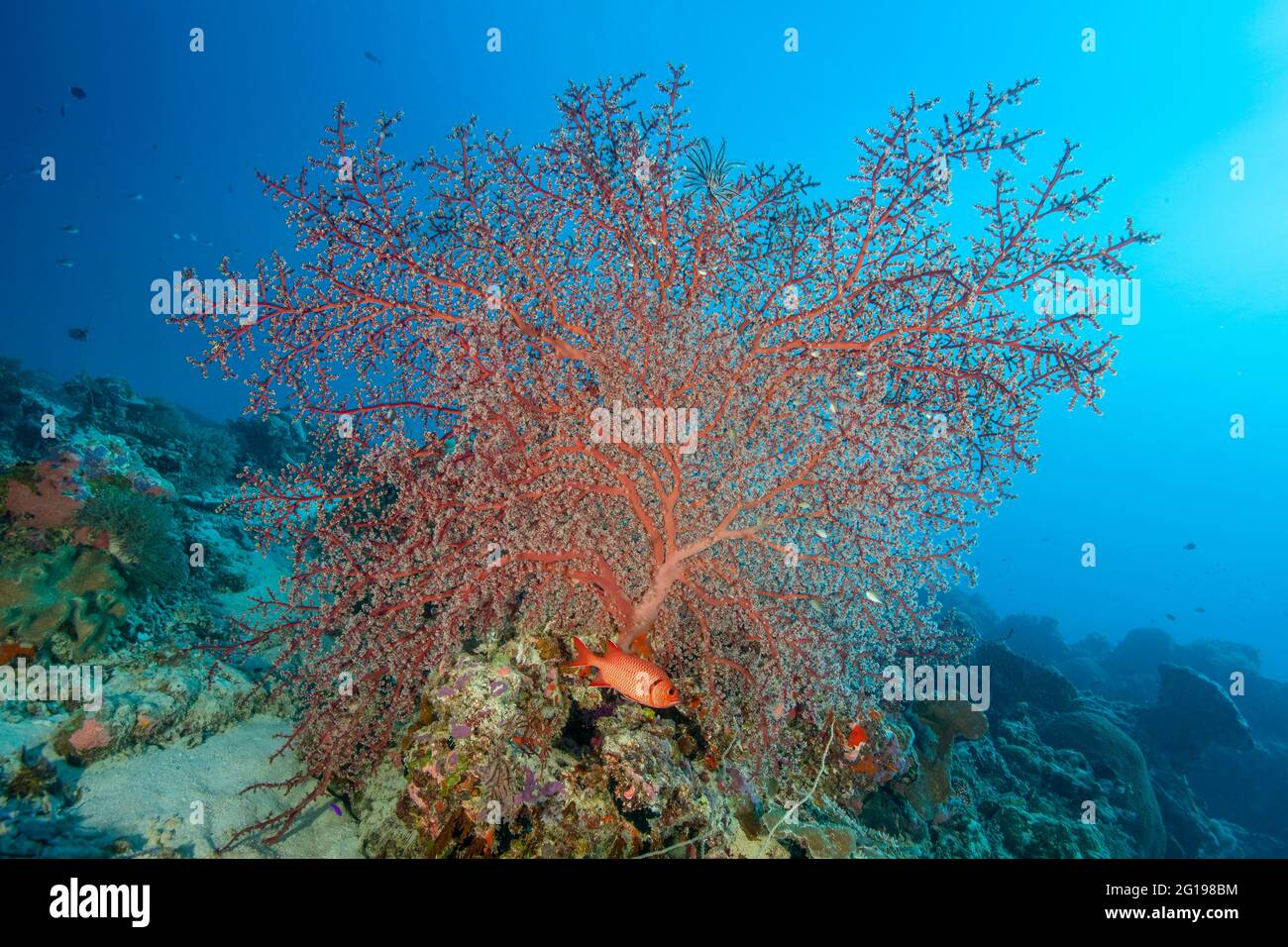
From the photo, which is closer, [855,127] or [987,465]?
[987,465]

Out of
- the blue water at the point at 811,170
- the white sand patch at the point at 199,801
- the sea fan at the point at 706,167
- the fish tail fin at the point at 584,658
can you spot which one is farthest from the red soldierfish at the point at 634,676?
the blue water at the point at 811,170

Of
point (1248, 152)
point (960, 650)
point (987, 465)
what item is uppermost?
point (1248, 152)

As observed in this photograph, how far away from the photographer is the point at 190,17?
90625mm

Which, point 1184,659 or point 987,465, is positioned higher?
point 987,465

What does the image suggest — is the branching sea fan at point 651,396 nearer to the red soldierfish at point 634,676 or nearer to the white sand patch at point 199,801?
the white sand patch at point 199,801

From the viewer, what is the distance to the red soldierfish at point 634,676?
11.1 feet

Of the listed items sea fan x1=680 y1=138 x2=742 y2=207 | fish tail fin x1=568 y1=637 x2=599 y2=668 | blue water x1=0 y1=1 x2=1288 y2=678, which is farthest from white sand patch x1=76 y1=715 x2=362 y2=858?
blue water x1=0 y1=1 x2=1288 y2=678

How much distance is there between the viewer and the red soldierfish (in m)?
3.39

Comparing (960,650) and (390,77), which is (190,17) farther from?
(960,650)

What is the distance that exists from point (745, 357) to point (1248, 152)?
4201 inches

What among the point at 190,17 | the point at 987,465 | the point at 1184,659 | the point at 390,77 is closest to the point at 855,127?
the point at 390,77

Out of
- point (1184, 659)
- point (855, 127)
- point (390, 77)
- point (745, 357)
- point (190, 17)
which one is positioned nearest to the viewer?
point (745, 357)

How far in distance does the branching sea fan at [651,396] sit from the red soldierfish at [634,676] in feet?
3.16
